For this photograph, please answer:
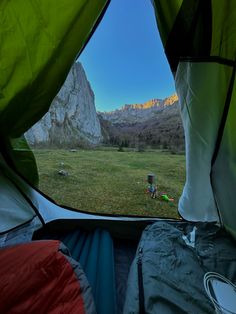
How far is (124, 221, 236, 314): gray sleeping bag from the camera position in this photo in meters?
0.68

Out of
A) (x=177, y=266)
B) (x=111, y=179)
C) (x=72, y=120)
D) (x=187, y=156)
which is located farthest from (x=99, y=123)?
(x=177, y=266)

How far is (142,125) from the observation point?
169 centimetres

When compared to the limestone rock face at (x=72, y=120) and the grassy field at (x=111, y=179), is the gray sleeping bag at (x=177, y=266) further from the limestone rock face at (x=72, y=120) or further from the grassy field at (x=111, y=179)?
the limestone rock face at (x=72, y=120)

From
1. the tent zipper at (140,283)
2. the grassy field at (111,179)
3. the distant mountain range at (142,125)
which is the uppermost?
the distant mountain range at (142,125)

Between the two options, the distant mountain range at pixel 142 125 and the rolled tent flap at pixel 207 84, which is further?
the distant mountain range at pixel 142 125

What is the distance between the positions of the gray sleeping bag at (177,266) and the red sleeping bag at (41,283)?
0.15 m

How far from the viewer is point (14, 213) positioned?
106 cm

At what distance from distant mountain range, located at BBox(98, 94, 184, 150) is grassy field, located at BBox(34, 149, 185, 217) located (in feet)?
0.35

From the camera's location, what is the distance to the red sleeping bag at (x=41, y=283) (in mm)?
675

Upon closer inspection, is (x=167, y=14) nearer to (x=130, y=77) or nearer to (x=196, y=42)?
(x=196, y=42)

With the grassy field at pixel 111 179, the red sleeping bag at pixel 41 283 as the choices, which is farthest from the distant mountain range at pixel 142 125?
the red sleeping bag at pixel 41 283

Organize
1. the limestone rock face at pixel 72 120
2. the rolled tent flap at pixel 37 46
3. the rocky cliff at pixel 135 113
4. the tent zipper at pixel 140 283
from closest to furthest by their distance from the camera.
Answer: the tent zipper at pixel 140 283 → the rolled tent flap at pixel 37 46 → the limestone rock face at pixel 72 120 → the rocky cliff at pixel 135 113

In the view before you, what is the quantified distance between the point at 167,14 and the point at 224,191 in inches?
26.0

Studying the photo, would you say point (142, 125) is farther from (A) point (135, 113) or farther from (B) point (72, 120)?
(B) point (72, 120)
